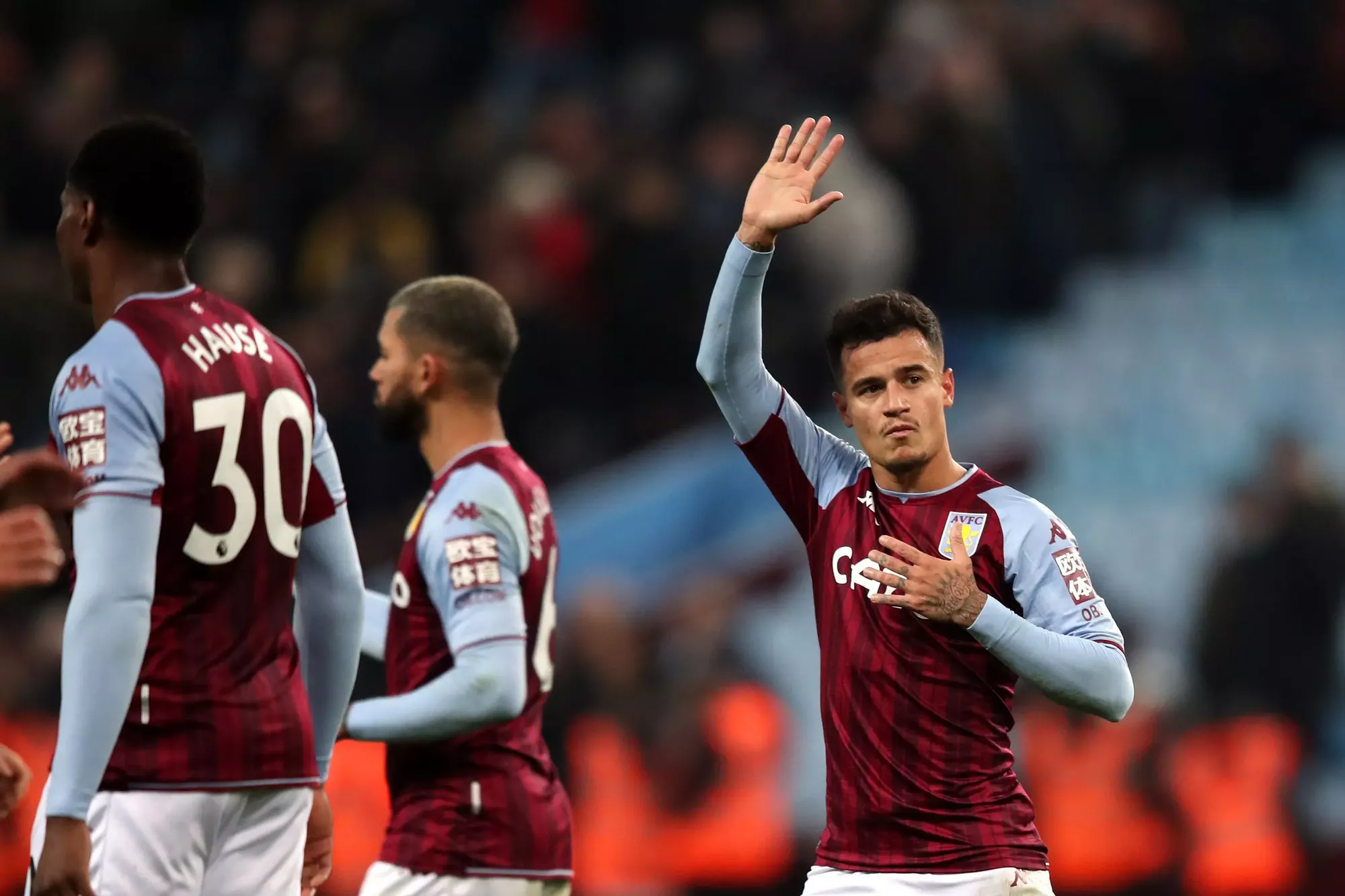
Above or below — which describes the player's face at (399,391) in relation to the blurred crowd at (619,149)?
below

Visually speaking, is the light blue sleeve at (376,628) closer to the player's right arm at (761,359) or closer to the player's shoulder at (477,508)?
the player's shoulder at (477,508)

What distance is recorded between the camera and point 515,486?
470 centimetres

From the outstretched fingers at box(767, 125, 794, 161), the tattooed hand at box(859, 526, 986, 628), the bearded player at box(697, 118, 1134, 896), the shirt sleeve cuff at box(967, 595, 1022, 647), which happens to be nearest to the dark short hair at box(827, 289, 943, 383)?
the bearded player at box(697, 118, 1134, 896)

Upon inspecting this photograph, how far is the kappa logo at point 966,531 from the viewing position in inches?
161

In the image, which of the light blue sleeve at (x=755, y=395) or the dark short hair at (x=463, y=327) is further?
the dark short hair at (x=463, y=327)

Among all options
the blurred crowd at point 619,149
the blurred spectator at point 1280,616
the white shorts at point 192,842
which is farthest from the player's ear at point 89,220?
the blurred spectator at point 1280,616

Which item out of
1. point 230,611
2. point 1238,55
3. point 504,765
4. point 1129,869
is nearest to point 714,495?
point 1129,869

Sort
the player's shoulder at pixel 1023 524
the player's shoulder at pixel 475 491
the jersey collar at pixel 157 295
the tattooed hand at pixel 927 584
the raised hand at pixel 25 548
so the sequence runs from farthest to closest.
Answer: the player's shoulder at pixel 475 491 < the player's shoulder at pixel 1023 524 < the tattooed hand at pixel 927 584 < the jersey collar at pixel 157 295 < the raised hand at pixel 25 548

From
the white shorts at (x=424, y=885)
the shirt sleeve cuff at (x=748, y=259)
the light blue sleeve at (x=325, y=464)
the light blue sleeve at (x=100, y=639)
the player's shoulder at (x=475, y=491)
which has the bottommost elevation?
the white shorts at (x=424, y=885)

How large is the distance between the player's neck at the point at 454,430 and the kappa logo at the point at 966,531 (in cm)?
130

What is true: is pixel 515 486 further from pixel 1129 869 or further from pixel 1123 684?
pixel 1129 869

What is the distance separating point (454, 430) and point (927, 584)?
153 cm

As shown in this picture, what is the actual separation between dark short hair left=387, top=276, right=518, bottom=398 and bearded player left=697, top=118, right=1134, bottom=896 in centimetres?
83

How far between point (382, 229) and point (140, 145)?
7203 millimetres
